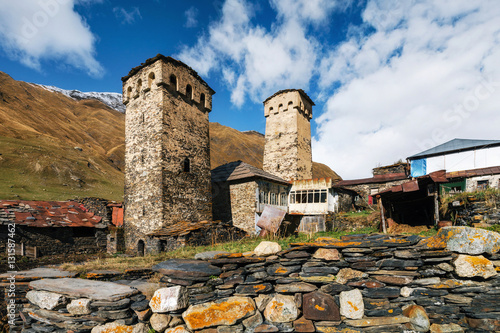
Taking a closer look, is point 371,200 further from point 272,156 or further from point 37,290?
point 37,290

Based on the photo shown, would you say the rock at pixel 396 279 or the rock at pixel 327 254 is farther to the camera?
the rock at pixel 327 254

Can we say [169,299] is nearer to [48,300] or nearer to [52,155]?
[48,300]

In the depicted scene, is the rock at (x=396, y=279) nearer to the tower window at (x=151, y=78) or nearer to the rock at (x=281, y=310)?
the rock at (x=281, y=310)

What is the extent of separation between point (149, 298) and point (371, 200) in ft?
81.8

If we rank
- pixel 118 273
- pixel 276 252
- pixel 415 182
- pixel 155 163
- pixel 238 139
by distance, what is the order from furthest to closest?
pixel 238 139 < pixel 155 163 < pixel 415 182 < pixel 118 273 < pixel 276 252

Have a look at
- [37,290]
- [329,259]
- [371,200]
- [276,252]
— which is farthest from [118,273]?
[371,200]

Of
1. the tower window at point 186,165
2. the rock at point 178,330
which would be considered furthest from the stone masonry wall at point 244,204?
the rock at point 178,330

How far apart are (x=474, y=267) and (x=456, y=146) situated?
26.2m

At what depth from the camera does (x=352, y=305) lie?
434 cm

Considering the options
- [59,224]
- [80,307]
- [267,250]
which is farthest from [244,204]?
[80,307]

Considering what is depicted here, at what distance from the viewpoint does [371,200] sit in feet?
83.7

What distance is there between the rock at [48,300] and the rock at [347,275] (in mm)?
5202

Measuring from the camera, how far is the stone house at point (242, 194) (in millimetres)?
19391

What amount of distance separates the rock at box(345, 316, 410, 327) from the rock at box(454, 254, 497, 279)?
4.03 ft
